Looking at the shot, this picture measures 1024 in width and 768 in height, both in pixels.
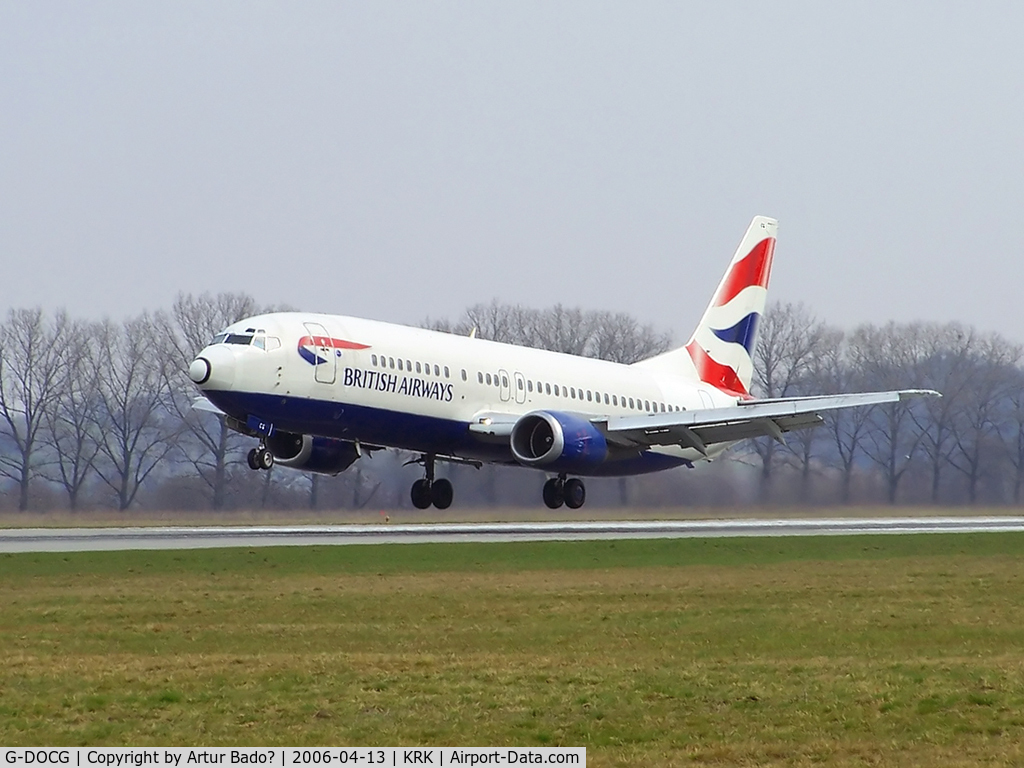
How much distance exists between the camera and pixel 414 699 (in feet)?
43.5

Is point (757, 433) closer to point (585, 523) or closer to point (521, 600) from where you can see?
point (585, 523)

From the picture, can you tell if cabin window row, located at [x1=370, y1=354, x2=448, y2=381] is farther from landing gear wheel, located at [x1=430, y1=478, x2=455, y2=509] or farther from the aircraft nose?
landing gear wheel, located at [x1=430, y1=478, x2=455, y2=509]

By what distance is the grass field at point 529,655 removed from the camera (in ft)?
39.2

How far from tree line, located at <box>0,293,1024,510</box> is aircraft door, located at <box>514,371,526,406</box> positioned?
7346 millimetres

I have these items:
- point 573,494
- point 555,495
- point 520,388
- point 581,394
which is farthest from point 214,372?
point 573,494

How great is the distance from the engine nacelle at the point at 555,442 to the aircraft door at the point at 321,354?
207 inches

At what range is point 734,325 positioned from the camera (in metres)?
46.6

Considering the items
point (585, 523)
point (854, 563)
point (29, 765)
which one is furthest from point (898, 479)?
point (29, 765)

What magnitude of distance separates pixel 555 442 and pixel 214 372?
8.58 metres

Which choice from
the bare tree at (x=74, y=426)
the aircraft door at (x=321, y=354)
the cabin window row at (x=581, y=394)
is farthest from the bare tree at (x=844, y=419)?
the bare tree at (x=74, y=426)

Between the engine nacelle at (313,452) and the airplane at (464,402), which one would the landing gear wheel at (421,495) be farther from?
the engine nacelle at (313,452)

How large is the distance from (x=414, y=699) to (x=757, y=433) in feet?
91.5

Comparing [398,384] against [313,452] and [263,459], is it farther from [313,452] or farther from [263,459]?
[313,452]

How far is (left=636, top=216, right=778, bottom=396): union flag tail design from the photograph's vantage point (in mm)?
45500
